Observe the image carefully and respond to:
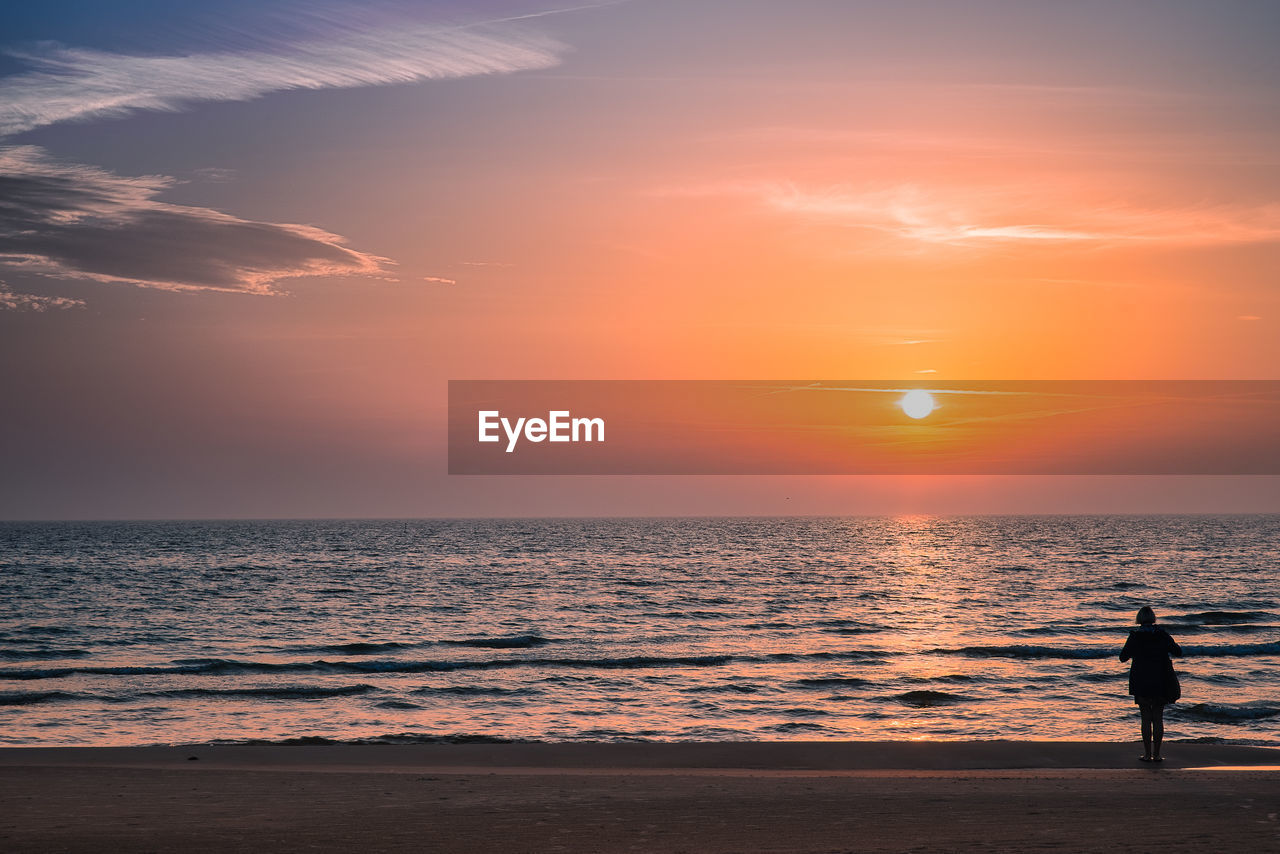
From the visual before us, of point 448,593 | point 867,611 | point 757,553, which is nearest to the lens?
point 867,611

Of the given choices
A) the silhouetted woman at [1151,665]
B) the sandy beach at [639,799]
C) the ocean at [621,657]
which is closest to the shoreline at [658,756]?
the sandy beach at [639,799]

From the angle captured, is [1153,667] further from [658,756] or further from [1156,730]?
[658,756]

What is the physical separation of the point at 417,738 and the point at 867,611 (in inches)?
1284

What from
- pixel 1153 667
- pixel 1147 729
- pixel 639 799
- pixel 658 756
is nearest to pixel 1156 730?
pixel 1147 729

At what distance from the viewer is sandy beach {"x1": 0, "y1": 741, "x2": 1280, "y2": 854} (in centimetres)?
1150

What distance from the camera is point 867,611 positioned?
49.8 meters

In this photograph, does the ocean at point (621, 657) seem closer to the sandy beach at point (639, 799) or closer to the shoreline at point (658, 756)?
the shoreline at point (658, 756)

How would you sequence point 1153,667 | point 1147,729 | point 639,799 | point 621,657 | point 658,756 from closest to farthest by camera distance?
point 639,799
point 1153,667
point 1147,729
point 658,756
point 621,657

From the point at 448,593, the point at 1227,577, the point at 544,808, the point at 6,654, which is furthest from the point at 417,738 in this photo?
the point at 1227,577

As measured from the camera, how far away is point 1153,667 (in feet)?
53.7

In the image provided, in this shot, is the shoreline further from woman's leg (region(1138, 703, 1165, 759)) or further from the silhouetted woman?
the silhouetted woman

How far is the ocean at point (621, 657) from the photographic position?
899 inches

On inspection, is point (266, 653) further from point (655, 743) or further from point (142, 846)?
point (142, 846)

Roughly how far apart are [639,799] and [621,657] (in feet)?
65.9
